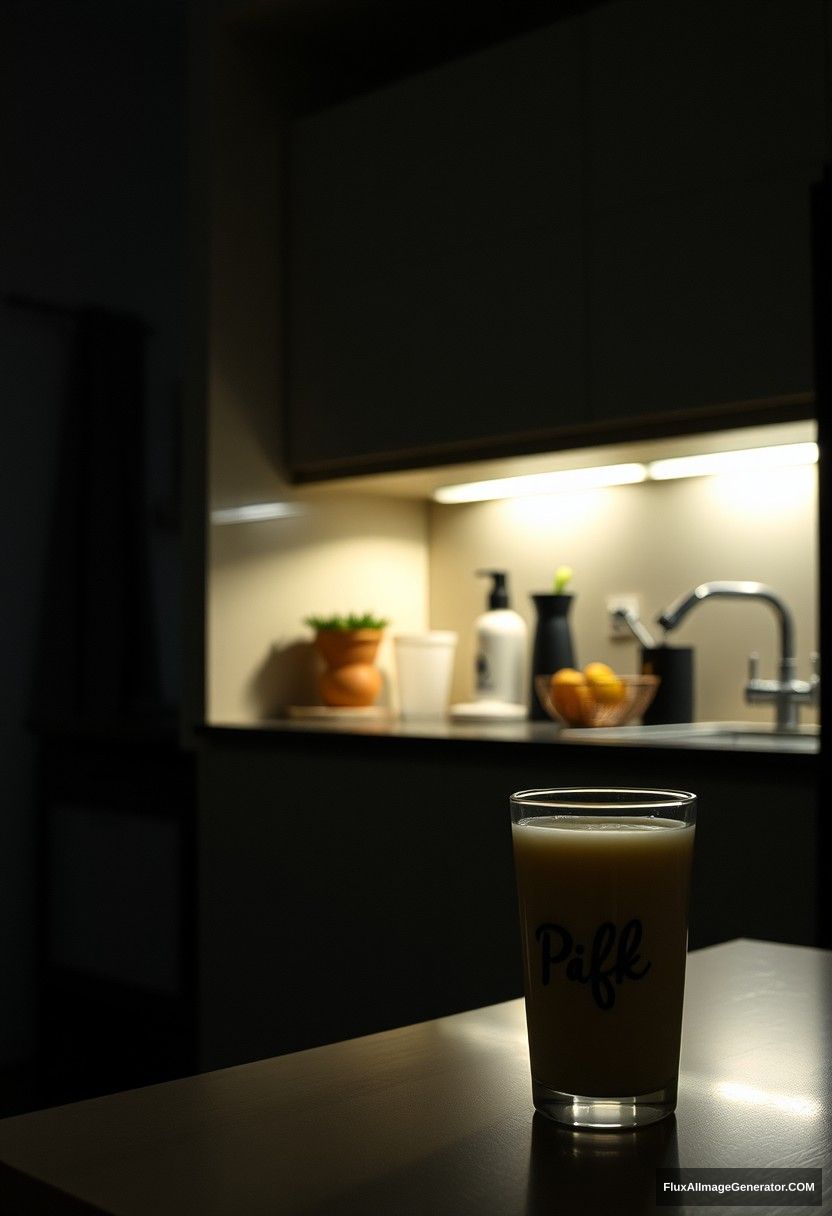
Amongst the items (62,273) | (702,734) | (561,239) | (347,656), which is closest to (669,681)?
(702,734)

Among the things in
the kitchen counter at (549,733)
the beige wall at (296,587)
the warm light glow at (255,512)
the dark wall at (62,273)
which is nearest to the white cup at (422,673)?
the kitchen counter at (549,733)

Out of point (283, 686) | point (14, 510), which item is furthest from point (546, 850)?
point (14, 510)

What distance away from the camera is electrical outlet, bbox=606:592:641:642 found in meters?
2.82

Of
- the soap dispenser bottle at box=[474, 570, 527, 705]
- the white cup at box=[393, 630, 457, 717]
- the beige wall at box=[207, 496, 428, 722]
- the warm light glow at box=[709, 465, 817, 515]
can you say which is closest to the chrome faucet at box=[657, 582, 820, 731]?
the warm light glow at box=[709, 465, 817, 515]

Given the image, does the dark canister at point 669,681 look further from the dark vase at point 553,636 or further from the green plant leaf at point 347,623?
the green plant leaf at point 347,623

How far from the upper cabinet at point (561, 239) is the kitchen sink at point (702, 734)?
53 centimetres

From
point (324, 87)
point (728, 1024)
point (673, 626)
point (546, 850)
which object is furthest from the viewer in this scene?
point (324, 87)

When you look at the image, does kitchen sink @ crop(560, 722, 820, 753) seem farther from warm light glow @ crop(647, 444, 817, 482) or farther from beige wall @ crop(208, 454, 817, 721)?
warm light glow @ crop(647, 444, 817, 482)

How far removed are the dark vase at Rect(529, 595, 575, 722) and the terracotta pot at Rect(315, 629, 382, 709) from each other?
1.20 feet

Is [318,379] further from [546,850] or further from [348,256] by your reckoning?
[546,850]

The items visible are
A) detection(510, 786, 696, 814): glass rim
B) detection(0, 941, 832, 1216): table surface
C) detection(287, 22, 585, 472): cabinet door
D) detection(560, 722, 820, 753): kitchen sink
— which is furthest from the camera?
detection(287, 22, 585, 472): cabinet door

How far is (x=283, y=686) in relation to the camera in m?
2.99

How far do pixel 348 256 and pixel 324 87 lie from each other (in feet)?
1.70

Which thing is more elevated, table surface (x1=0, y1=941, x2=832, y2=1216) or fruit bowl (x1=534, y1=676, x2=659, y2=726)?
fruit bowl (x1=534, y1=676, x2=659, y2=726)
